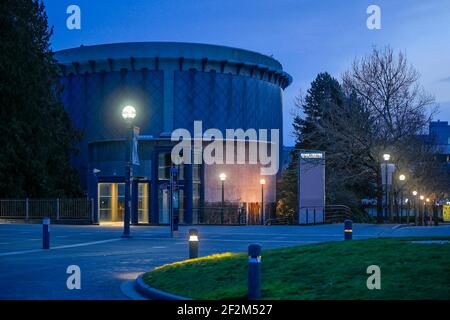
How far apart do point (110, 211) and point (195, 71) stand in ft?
72.2

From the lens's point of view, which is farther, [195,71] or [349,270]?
[195,71]

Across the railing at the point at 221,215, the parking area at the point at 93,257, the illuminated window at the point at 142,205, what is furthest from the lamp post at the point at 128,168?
the illuminated window at the point at 142,205

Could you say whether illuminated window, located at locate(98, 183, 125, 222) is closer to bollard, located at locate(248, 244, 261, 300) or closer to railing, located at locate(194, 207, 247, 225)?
railing, located at locate(194, 207, 247, 225)

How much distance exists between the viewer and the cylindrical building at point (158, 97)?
206 feet

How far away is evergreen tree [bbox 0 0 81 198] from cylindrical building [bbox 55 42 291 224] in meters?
4.30

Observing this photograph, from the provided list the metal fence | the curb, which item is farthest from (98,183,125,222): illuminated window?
the curb

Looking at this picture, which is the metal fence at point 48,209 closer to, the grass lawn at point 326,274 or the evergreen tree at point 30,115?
the evergreen tree at point 30,115

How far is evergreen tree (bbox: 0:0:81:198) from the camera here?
4634 centimetres

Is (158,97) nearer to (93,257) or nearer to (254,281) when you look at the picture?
(93,257)

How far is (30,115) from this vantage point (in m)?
52.3

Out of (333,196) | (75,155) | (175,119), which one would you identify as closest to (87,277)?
(333,196)

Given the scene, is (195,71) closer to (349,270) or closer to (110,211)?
(110,211)

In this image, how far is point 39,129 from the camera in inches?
2111

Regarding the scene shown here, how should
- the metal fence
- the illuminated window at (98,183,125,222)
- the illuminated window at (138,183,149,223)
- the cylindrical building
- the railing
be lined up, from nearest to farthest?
the metal fence → the railing → the illuminated window at (138,183,149,223) → the illuminated window at (98,183,125,222) → the cylindrical building
